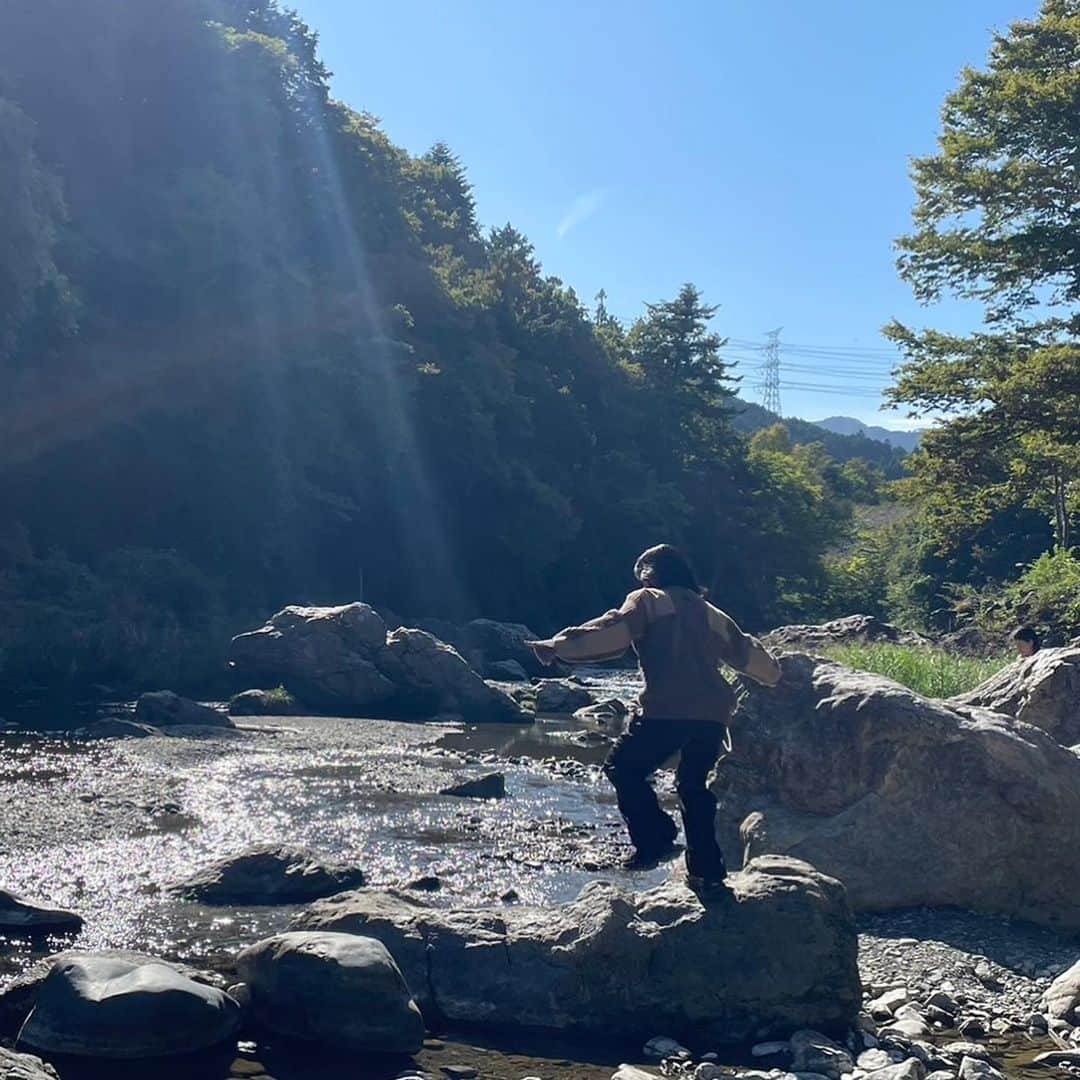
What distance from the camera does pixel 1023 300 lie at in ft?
101

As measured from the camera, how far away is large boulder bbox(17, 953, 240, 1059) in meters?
6.25

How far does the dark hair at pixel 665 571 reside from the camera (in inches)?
294

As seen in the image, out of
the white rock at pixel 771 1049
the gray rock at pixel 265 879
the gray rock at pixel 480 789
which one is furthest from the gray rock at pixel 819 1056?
the gray rock at pixel 480 789

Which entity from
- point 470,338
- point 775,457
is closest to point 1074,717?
point 470,338

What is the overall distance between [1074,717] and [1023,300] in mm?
21415

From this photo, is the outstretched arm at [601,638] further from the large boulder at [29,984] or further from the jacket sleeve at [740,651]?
the large boulder at [29,984]

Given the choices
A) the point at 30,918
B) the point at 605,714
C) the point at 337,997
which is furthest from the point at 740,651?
the point at 605,714

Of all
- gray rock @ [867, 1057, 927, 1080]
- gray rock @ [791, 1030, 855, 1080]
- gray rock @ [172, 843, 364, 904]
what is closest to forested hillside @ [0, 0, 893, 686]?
gray rock @ [172, 843, 364, 904]

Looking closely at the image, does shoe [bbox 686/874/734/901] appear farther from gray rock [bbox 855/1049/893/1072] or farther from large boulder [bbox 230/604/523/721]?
large boulder [bbox 230/604/523/721]

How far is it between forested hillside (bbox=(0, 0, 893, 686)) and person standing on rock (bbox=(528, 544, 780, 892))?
20.6 metres

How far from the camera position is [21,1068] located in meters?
5.32

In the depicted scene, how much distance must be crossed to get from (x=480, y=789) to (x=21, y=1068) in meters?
10.1

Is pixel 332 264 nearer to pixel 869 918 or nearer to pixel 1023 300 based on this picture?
pixel 1023 300

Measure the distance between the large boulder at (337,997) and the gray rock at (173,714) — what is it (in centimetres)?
1343
